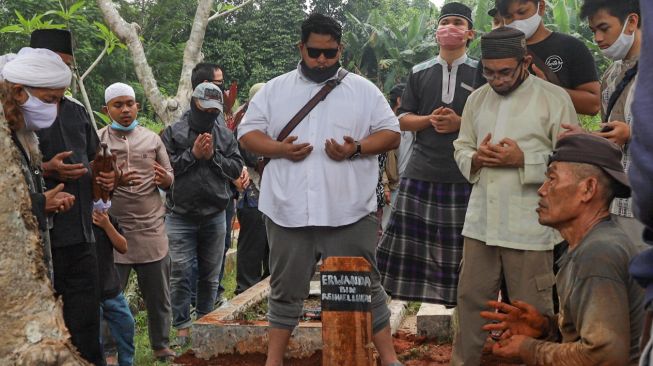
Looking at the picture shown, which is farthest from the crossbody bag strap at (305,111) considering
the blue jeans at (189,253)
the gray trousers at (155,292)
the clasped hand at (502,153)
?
the blue jeans at (189,253)

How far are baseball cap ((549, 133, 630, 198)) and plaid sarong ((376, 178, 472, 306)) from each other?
2304mm

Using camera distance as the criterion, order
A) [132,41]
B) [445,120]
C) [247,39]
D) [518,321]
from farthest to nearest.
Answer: [247,39] → [132,41] → [445,120] → [518,321]

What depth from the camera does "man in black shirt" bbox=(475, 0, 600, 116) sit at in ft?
17.0

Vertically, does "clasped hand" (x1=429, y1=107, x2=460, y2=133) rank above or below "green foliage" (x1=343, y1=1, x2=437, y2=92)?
below

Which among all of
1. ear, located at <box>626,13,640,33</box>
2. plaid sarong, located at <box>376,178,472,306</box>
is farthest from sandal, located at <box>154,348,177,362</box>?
ear, located at <box>626,13,640,33</box>

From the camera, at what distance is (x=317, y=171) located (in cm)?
520

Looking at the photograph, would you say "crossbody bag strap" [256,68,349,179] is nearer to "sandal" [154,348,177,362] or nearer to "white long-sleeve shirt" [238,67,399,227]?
"white long-sleeve shirt" [238,67,399,227]

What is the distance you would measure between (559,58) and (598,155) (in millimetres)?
2103

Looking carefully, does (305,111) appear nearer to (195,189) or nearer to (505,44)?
(505,44)

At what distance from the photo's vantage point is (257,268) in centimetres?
869

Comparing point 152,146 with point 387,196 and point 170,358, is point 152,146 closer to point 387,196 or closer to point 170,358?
point 170,358

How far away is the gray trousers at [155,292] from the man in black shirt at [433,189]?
5.26 feet

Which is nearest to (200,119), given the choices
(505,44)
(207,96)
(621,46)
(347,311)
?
(207,96)

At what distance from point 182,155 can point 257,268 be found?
212cm
